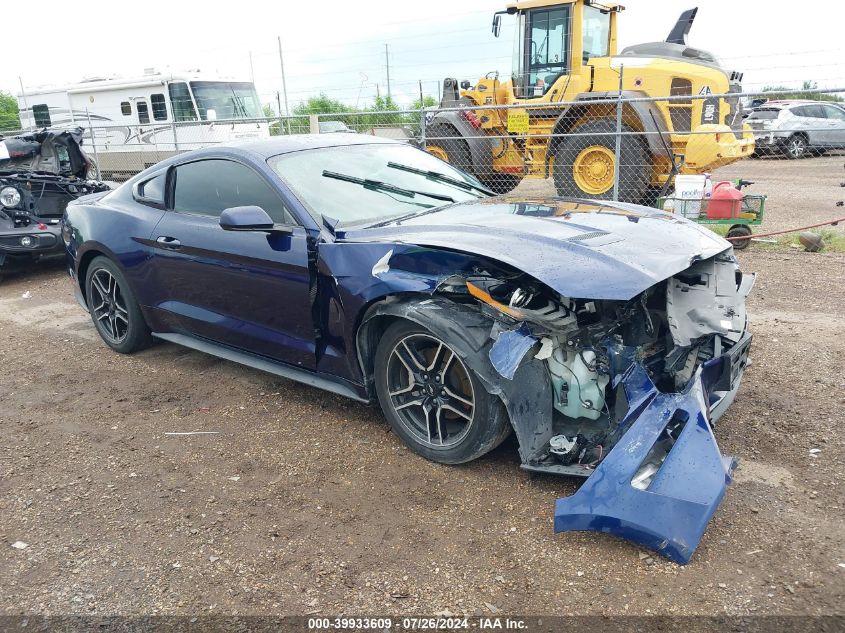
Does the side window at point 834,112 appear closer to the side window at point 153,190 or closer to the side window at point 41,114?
the side window at point 153,190

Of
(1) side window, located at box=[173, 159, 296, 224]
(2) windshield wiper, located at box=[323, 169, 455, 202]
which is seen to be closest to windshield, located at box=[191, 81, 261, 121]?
(1) side window, located at box=[173, 159, 296, 224]

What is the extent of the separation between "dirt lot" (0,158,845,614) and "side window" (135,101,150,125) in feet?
47.8

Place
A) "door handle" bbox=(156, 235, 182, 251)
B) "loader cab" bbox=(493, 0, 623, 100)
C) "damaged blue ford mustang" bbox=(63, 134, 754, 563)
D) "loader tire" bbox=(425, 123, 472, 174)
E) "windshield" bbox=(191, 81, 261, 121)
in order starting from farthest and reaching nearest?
1. "windshield" bbox=(191, 81, 261, 121)
2. "loader tire" bbox=(425, 123, 472, 174)
3. "loader cab" bbox=(493, 0, 623, 100)
4. "door handle" bbox=(156, 235, 182, 251)
5. "damaged blue ford mustang" bbox=(63, 134, 754, 563)

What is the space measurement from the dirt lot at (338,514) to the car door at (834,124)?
53.7 feet

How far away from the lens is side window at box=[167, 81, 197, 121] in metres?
16.9

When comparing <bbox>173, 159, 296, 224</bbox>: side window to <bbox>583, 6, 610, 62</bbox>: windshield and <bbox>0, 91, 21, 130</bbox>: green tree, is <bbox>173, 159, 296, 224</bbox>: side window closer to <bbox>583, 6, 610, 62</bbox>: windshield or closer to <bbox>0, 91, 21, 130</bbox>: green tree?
<bbox>583, 6, 610, 62</bbox>: windshield

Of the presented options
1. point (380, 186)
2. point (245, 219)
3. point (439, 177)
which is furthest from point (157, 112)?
point (245, 219)

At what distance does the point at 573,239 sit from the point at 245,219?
1.76m

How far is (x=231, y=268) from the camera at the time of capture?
162 inches

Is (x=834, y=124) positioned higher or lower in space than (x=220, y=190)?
lower

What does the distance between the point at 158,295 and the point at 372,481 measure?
2.37m

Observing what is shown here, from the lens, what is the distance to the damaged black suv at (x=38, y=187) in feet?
26.7

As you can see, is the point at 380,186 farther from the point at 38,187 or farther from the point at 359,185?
the point at 38,187

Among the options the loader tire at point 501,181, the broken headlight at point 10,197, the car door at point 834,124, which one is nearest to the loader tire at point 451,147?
the loader tire at point 501,181
